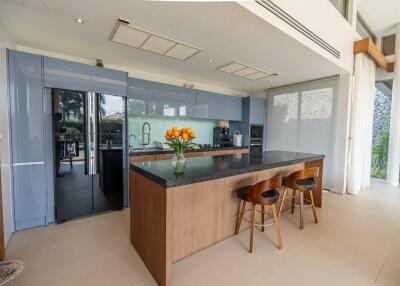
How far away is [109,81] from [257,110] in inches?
154

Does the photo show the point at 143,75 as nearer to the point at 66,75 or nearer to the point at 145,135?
the point at 145,135

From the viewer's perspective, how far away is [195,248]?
205 cm

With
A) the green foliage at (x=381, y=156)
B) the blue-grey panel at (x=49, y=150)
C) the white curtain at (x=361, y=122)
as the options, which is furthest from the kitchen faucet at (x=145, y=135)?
the green foliage at (x=381, y=156)

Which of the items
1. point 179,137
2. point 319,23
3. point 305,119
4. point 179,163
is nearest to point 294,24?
point 319,23

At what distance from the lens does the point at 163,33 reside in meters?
2.42

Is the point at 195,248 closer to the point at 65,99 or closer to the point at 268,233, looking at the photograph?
the point at 268,233

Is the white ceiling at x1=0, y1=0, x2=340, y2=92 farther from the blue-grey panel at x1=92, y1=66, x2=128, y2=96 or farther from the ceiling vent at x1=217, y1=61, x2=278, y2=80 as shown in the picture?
the blue-grey panel at x1=92, y1=66, x2=128, y2=96

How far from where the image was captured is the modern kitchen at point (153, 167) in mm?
1805

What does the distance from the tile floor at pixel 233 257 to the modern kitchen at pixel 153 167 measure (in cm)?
2

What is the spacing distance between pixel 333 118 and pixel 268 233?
3251 mm

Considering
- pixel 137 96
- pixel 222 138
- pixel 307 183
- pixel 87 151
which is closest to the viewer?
pixel 307 183

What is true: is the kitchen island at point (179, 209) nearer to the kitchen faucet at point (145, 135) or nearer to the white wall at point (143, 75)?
the kitchen faucet at point (145, 135)

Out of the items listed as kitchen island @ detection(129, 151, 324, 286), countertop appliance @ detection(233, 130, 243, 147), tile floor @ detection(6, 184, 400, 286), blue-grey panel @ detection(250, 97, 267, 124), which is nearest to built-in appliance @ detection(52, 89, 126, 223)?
tile floor @ detection(6, 184, 400, 286)

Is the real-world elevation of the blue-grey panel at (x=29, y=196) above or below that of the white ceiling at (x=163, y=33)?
below
